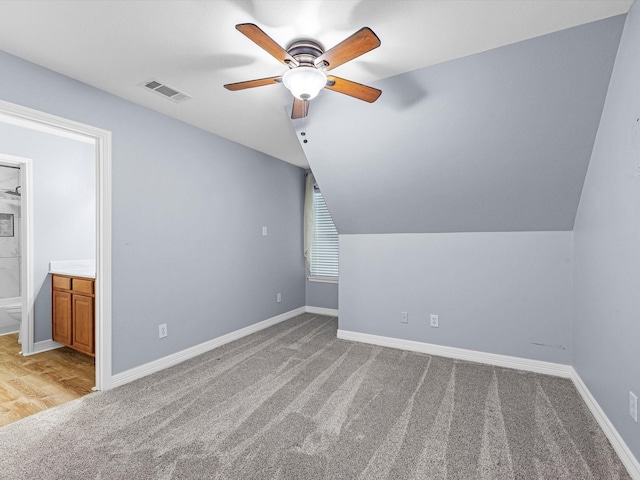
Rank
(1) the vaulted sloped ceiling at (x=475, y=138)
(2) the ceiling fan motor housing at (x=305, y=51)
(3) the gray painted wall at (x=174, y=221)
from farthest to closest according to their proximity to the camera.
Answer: (3) the gray painted wall at (x=174, y=221)
(1) the vaulted sloped ceiling at (x=475, y=138)
(2) the ceiling fan motor housing at (x=305, y=51)

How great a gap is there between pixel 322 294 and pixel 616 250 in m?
3.68

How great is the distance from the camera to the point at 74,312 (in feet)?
10.6

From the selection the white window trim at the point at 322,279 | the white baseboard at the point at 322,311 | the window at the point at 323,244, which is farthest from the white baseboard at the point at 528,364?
the window at the point at 323,244

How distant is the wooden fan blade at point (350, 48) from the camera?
145 centimetres

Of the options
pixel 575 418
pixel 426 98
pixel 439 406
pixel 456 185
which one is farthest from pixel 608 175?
pixel 439 406

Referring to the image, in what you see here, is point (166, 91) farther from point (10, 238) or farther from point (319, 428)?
point (10, 238)

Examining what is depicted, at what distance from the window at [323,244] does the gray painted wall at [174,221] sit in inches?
32.2

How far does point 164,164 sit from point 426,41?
2367mm

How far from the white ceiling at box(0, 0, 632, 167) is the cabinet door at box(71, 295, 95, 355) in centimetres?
199

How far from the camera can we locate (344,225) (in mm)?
3779

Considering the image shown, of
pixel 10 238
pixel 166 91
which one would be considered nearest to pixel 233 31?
pixel 166 91

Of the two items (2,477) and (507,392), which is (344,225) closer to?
(507,392)

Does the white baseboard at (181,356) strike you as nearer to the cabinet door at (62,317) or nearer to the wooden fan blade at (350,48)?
the cabinet door at (62,317)

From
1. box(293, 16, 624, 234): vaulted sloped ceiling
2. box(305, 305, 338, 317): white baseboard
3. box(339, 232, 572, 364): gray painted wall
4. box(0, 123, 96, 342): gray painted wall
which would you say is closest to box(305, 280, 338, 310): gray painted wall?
box(305, 305, 338, 317): white baseboard
